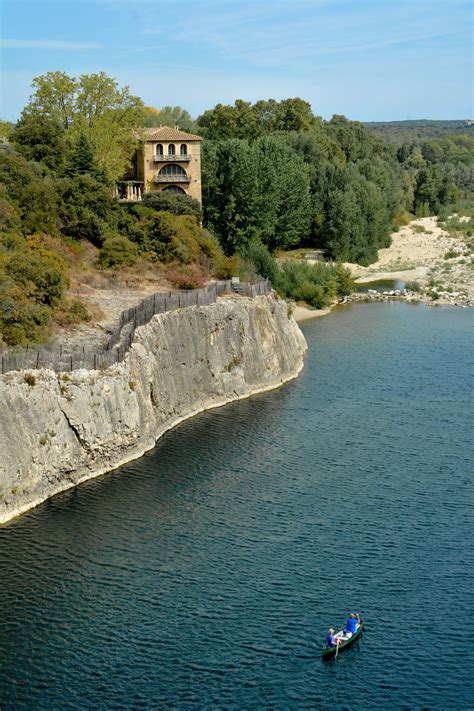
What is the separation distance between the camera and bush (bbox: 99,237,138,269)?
79.9m

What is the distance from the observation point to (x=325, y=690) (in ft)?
105

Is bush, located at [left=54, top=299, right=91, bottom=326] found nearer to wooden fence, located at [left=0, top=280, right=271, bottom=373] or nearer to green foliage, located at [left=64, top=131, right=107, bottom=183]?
wooden fence, located at [left=0, top=280, right=271, bottom=373]

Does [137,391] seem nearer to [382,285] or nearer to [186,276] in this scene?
[186,276]

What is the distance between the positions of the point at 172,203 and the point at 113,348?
43.4 metres

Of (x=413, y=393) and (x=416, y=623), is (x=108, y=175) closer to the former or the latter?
(x=413, y=393)


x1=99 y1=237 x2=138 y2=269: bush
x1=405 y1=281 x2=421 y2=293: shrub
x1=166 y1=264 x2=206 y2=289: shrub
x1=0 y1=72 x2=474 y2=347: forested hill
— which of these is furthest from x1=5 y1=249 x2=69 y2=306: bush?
x1=405 y1=281 x2=421 y2=293: shrub

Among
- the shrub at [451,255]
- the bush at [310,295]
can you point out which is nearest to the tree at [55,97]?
the bush at [310,295]

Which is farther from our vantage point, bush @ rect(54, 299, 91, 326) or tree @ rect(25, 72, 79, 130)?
tree @ rect(25, 72, 79, 130)

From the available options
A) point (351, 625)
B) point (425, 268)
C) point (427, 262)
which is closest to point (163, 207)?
point (425, 268)

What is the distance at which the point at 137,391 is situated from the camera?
2189 inches

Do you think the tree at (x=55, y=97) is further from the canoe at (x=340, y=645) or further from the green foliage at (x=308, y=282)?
the canoe at (x=340, y=645)

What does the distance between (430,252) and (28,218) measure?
85.0 metres

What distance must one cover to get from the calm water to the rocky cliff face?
1306 millimetres

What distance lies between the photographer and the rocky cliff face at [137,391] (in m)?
46.3
